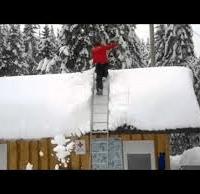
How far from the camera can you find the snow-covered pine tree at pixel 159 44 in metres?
31.3

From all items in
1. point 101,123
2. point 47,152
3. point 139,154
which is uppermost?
point 101,123

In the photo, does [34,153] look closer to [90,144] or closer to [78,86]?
[90,144]

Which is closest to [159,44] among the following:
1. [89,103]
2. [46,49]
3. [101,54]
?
[46,49]

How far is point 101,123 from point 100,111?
2.48 feet

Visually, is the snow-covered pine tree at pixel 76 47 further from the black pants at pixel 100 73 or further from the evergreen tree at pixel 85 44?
the black pants at pixel 100 73

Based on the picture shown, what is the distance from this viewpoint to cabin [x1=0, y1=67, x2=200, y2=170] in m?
10.7

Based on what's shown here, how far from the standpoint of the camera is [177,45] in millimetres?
29688

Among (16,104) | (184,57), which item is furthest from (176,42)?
(16,104)

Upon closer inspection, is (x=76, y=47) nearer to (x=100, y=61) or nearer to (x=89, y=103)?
(x=100, y=61)

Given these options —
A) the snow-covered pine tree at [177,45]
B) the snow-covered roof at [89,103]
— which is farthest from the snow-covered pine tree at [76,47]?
the snow-covered roof at [89,103]

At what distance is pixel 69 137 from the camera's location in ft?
36.0
